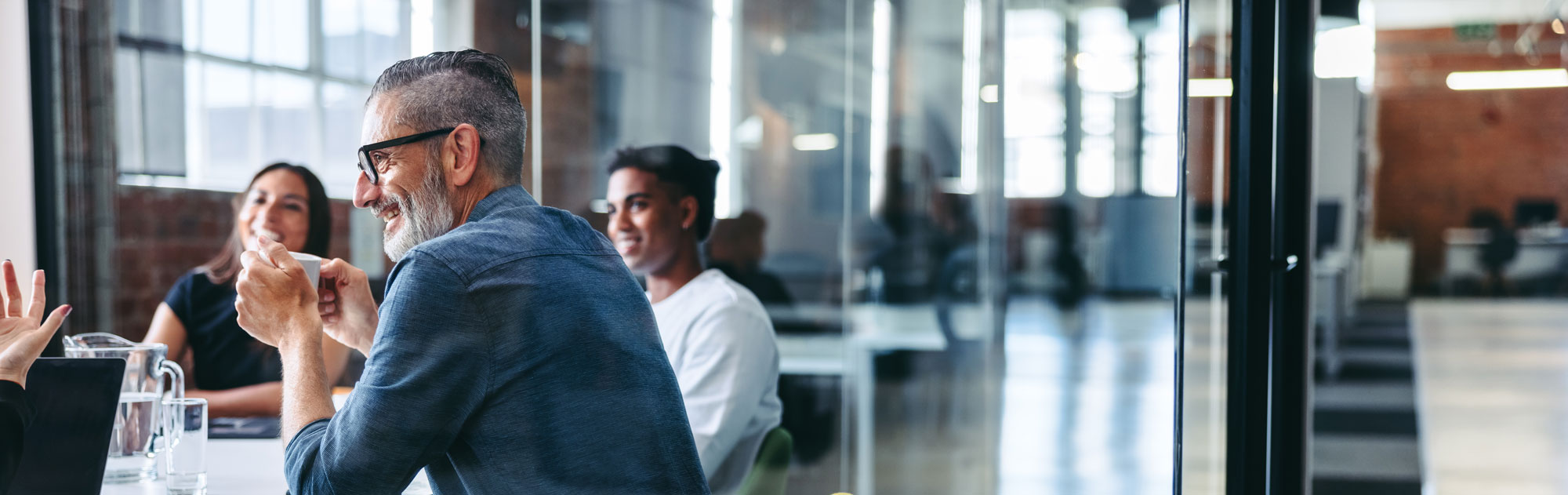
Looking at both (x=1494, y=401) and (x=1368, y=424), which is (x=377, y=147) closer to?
(x=1368, y=424)

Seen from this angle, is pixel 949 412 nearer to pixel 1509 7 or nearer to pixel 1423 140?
pixel 1509 7

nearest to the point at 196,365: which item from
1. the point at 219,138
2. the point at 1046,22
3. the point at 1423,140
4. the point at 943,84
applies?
the point at 219,138

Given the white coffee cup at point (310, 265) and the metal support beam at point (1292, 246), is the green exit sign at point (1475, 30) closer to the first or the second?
the metal support beam at point (1292, 246)

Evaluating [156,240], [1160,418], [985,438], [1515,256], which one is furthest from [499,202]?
[1515,256]

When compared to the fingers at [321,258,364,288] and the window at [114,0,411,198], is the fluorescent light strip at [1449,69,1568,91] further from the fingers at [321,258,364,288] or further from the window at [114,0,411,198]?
the fingers at [321,258,364,288]

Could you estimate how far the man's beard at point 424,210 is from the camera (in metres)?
1.31

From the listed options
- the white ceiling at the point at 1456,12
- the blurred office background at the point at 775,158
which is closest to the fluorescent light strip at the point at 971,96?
the blurred office background at the point at 775,158

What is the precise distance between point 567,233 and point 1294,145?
96 cm

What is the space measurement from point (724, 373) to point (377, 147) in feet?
3.29

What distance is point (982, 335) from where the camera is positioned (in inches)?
166

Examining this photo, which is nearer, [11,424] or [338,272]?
[11,424]

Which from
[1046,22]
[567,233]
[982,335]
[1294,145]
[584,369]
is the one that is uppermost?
[1046,22]

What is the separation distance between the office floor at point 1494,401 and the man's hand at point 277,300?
4173 millimetres

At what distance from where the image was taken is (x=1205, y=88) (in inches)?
60.4
